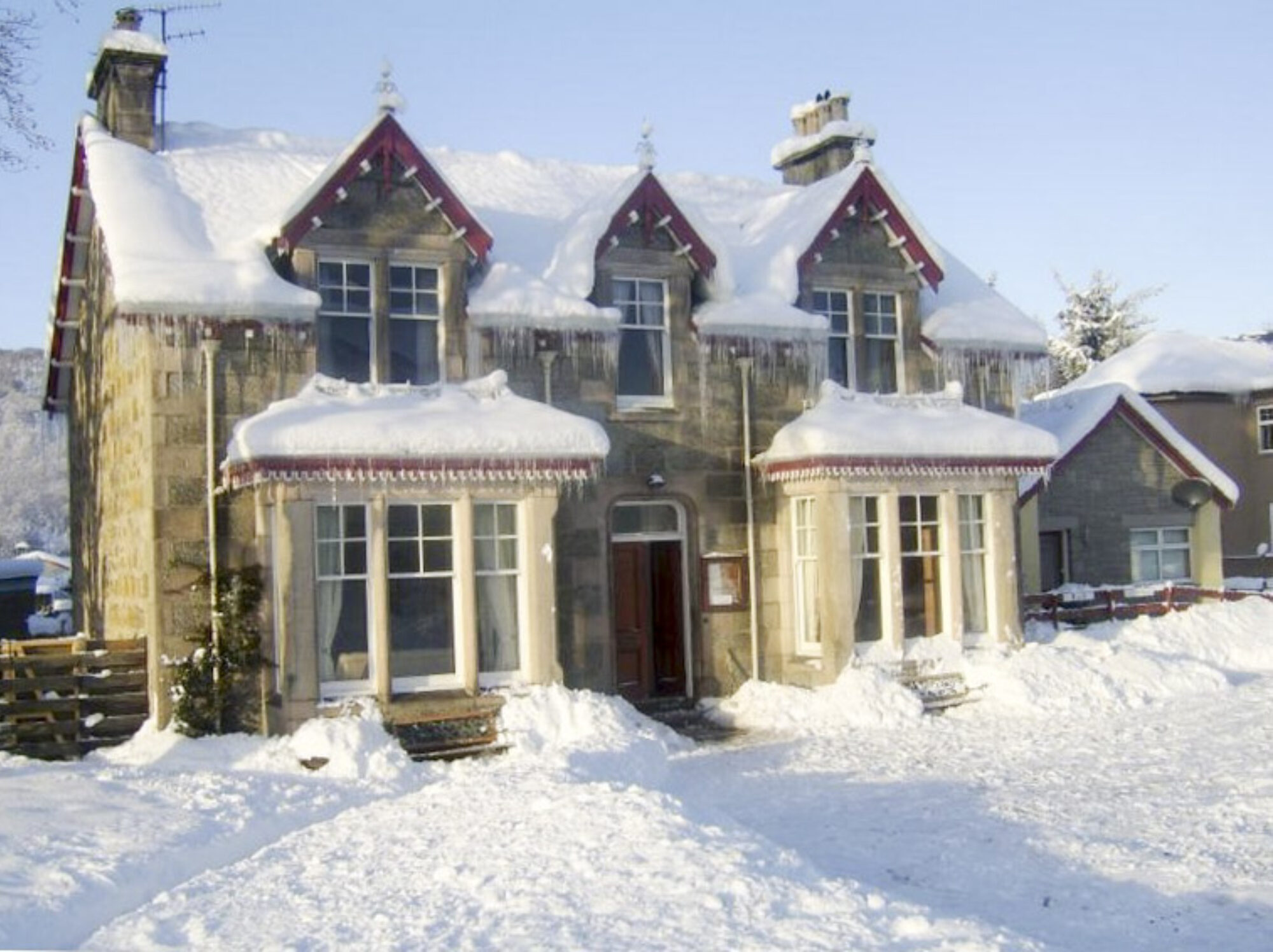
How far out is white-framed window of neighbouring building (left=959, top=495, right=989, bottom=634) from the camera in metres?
19.0

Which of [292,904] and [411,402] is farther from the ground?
[411,402]

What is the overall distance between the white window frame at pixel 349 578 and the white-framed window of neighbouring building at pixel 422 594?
0.27 m

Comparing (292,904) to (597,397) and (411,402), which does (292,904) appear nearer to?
(411,402)

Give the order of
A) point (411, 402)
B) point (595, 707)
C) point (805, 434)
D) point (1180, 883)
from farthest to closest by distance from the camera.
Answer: point (805, 434) → point (411, 402) → point (595, 707) → point (1180, 883)

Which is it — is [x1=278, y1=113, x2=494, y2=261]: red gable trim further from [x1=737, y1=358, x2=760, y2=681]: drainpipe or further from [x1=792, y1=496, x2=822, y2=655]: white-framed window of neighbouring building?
[x1=792, y1=496, x2=822, y2=655]: white-framed window of neighbouring building

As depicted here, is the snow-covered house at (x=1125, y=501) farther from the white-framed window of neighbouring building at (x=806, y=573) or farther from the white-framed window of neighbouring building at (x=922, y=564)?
the white-framed window of neighbouring building at (x=806, y=573)

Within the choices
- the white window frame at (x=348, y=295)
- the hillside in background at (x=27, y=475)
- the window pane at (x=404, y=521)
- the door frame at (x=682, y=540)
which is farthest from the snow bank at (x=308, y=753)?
the hillside in background at (x=27, y=475)

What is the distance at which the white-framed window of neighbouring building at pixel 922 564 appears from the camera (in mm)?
18750

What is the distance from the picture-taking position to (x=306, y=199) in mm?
16406

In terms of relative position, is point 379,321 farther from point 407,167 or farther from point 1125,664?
point 1125,664

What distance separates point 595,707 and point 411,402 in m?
4.18

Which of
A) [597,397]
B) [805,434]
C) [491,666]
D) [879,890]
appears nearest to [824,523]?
[805,434]

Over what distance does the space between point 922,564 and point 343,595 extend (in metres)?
7.97

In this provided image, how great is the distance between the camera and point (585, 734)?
14.7 metres
